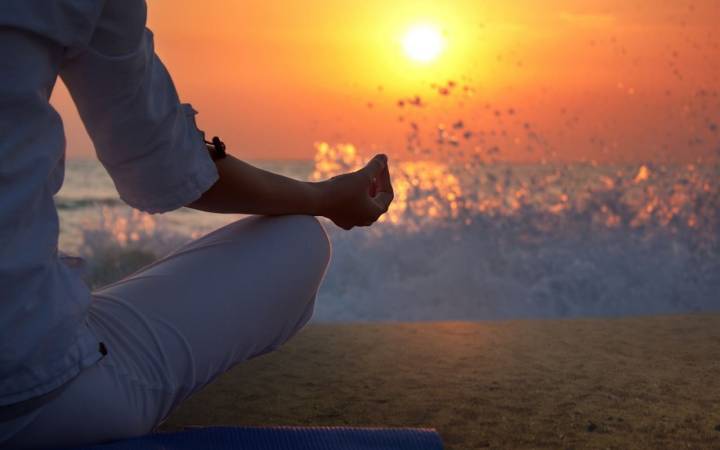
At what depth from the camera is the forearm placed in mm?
985

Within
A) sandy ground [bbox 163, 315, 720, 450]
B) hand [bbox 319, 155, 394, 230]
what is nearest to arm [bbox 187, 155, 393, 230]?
hand [bbox 319, 155, 394, 230]

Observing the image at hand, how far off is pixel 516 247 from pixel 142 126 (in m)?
4.94

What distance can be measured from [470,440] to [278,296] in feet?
1.82

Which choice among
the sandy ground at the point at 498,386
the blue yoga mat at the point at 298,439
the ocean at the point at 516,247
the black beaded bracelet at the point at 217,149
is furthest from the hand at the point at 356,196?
the ocean at the point at 516,247

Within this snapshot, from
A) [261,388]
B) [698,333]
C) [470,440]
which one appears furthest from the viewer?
[698,333]

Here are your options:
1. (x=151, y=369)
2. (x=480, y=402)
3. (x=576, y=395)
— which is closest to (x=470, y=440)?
(x=480, y=402)

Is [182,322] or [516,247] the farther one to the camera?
[516,247]

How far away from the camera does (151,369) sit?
0.92 metres

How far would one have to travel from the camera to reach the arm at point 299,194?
993 mm

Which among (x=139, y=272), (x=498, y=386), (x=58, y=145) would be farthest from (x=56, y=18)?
(x=498, y=386)

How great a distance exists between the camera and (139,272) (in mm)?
1039

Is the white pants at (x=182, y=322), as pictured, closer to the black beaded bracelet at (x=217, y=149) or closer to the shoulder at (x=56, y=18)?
the black beaded bracelet at (x=217, y=149)

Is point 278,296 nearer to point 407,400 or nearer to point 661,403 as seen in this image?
point 407,400

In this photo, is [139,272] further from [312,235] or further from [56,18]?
[56,18]
